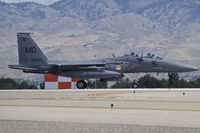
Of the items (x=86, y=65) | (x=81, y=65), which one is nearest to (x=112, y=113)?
(x=86, y=65)

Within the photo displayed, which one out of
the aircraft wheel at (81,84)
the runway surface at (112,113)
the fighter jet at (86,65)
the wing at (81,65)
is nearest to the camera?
the runway surface at (112,113)

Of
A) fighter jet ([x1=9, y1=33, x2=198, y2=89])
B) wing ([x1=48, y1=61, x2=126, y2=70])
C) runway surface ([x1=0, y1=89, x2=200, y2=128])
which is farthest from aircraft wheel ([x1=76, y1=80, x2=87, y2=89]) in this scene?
runway surface ([x1=0, y1=89, x2=200, y2=128])

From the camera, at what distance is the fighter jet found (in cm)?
4800

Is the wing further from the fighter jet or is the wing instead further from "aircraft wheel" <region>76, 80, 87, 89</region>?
"aircraft wheel" <region>76, 80, 87, 89</region>

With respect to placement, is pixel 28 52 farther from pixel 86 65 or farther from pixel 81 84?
pixel 81 84

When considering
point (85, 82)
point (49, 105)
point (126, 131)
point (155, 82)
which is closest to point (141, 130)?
point (126, 131)

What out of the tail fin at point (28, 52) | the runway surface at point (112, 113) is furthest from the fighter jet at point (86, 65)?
the runway surface at point (112, 113)

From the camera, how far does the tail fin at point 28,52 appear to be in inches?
1956

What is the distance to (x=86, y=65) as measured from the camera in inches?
1907

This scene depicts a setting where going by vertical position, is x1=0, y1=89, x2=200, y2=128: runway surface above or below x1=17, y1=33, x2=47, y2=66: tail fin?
below

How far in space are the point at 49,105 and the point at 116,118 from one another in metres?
5.82

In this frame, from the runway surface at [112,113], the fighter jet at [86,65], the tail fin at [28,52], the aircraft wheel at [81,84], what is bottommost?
the runway surface at [112,113]

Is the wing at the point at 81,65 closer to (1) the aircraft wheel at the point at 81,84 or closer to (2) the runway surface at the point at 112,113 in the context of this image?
(1) the aircraft wheel at the point at 81,84

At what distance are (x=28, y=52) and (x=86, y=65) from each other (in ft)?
16.9
